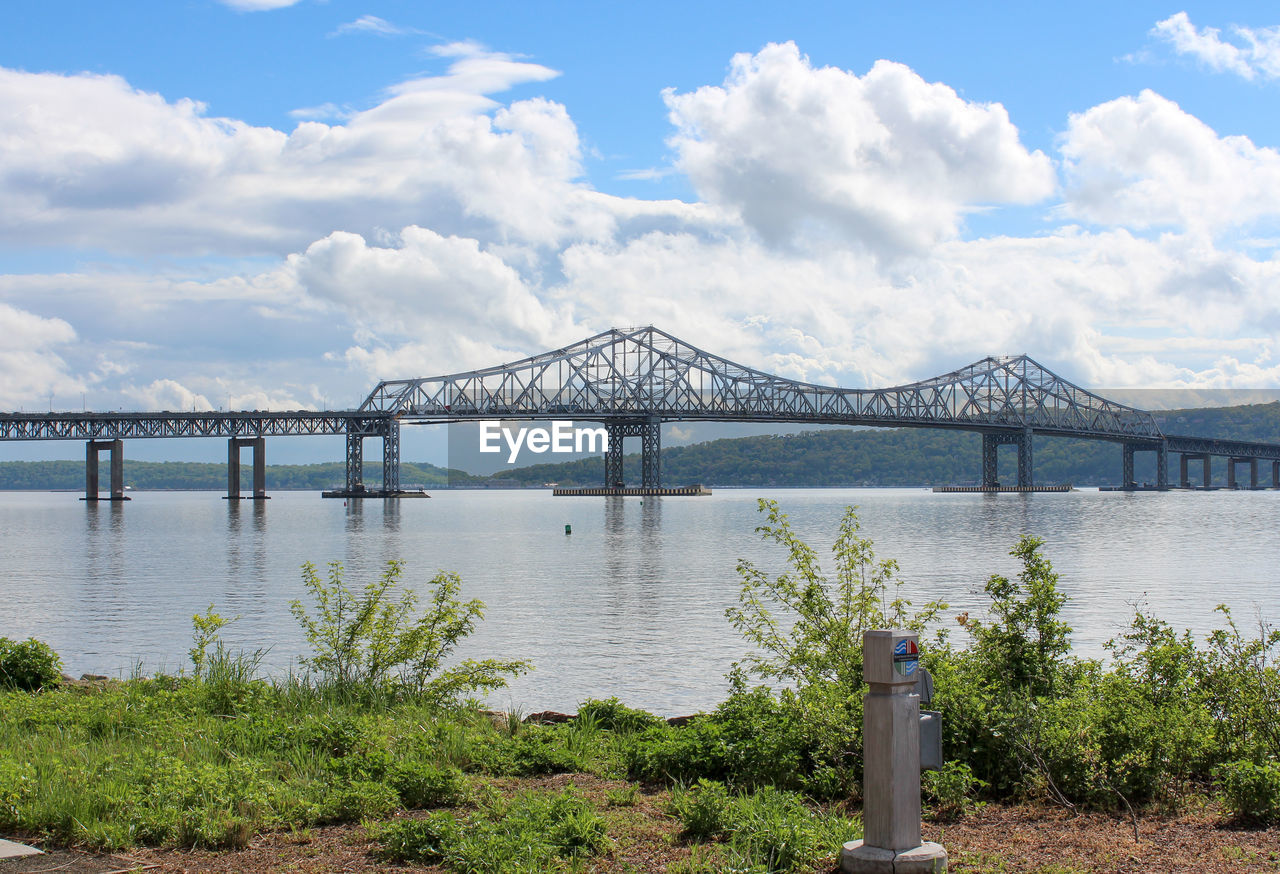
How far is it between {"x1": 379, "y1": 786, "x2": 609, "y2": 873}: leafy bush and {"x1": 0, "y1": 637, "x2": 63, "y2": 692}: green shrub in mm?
7635

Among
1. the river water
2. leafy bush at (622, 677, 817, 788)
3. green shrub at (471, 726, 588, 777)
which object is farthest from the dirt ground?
the river water

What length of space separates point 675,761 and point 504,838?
2214 mm

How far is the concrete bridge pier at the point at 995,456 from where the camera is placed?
18112cm

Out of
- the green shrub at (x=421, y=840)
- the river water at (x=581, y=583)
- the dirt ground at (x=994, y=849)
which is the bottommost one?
the river water at (x=581, y=583)

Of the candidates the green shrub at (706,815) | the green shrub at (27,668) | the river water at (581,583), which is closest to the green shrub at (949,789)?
the green shrub at (706,815)

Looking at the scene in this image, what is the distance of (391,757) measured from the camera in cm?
823

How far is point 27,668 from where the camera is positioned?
40.8 feet

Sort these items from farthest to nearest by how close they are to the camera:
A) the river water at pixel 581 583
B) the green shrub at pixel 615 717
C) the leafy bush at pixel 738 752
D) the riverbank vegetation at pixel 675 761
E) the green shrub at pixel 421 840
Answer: the river water at pixel 581 583 < the green shrub at pixel 615 717 < the leafy bush at pixel 738 752 < the riverbank vegetation at pixel 675 761 < the green shrub at pixel 421 840

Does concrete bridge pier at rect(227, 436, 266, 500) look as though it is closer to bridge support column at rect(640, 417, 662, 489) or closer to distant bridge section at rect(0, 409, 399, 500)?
distant bridge section at rect(0, 409, 399, 500)

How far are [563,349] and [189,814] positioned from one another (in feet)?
531

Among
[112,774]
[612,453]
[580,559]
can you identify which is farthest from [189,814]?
[612,453]

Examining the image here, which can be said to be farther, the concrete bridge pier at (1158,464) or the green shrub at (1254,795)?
the concrete bridge pier at (1158,464)

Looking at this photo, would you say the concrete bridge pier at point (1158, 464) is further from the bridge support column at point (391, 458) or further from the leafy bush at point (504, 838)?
the leafy bush at point (504, 838)

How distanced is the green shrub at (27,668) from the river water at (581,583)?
7.74 ft
